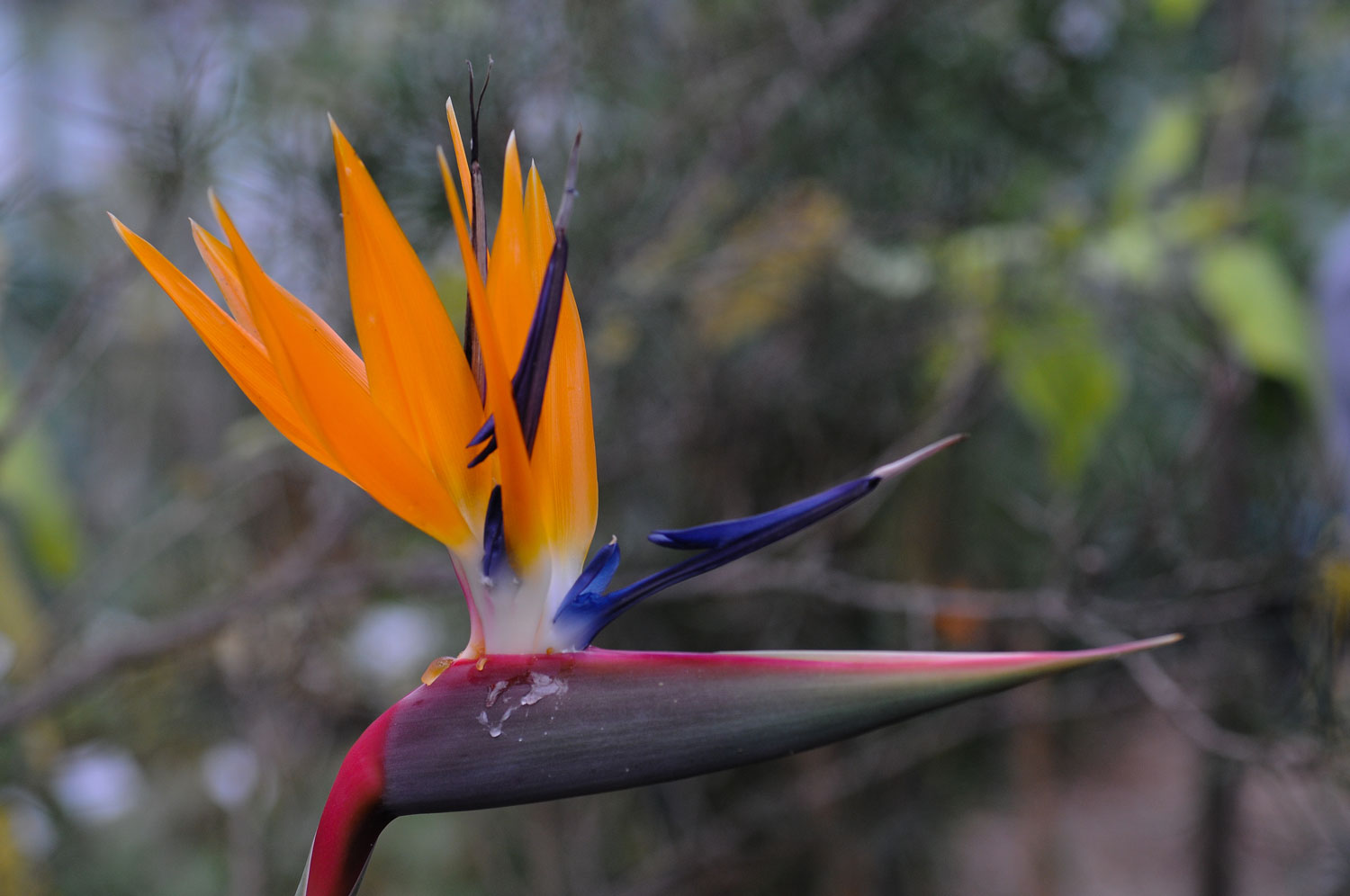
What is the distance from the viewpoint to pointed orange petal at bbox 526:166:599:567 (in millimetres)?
258

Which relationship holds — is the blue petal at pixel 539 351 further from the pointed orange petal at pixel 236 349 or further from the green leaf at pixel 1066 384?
the green leaf at pixel 1066 384

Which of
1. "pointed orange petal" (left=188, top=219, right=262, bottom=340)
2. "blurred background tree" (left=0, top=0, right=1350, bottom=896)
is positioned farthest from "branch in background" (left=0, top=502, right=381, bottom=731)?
"pointed orange petal" (left=188, top=219, right=262, bottom=340)

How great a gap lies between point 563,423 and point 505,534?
0.04 m

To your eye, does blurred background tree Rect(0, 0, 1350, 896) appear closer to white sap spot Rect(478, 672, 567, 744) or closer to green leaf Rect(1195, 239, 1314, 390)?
green leaf Rect(1195, 239, 1314, 390)

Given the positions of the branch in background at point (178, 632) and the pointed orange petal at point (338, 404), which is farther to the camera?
the branch in background at point (178, 632)

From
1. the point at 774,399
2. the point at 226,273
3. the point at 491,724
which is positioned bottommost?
the point at 774,399

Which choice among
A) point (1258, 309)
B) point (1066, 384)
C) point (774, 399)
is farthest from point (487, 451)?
point (774, 399)

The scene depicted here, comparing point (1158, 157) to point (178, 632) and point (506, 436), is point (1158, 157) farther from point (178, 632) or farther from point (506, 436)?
point (178, 632)

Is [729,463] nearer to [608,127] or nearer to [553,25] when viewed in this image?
[608,127]

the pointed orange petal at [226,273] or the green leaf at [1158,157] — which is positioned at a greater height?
the pointed orange petal at [226,273]

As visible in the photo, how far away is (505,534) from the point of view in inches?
10.1

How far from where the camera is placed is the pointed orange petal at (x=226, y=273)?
246mm

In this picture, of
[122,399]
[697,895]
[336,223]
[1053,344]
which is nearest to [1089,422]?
[1053,344]

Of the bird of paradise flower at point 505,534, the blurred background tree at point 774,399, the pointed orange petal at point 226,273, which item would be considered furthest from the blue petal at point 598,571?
the blurred background tree at point 774,399
